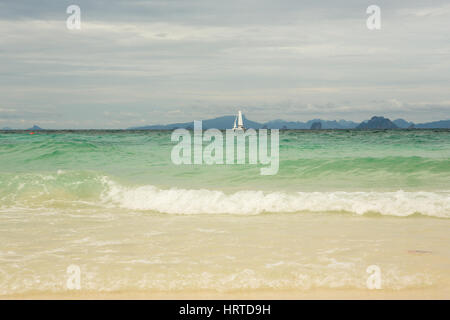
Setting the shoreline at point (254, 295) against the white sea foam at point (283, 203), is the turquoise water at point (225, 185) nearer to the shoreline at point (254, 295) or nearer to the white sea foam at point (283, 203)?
the white sea foam at point (283, 203)

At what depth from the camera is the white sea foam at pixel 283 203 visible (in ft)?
27.1

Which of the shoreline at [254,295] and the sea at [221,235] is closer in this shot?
the shoreline at [254,295]

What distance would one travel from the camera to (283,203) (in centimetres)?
894

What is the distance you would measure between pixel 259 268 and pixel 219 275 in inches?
20.5

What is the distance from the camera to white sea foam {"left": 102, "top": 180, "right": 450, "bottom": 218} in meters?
8.25

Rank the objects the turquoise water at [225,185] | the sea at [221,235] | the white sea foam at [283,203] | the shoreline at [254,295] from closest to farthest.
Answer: the shoreline at [254,295]
the sea at [221,235]
the white sea foam at [283,203]
the turquoise water at [225,185]

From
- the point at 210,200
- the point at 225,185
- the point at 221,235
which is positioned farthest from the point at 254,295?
the point at 225,185

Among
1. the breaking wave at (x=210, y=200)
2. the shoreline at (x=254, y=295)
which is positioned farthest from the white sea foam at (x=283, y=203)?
the shoreline at (x=254, y=295)

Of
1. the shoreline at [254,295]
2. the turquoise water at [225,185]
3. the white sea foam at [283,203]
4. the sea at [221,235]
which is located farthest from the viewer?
the turquoise water at [225,185]

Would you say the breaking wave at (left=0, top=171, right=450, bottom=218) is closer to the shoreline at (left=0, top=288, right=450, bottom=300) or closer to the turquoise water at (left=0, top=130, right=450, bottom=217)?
the turquoise water at (left=0, top=130, right=450, bottom=217)

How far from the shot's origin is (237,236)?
6.33 m

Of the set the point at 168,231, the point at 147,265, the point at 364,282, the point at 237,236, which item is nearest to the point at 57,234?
the point at 168,231

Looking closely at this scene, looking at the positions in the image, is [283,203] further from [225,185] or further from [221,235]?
[225,185]
